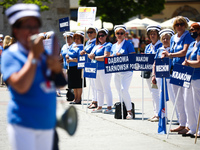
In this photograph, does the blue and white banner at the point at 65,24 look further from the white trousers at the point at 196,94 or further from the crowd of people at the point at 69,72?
the white trousers at the point at 196,94

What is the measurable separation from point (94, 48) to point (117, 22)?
2566 centimetres

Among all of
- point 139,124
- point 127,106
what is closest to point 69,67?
point 127,106

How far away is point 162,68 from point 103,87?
3293 millimetres

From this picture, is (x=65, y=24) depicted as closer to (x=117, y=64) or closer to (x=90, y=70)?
(x=90, y=70)

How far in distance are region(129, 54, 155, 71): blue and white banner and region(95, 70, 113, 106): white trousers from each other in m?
1.66

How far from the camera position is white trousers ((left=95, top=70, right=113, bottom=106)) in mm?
11562

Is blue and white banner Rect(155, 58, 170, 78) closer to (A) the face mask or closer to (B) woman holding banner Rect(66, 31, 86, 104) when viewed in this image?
(A) the face mask

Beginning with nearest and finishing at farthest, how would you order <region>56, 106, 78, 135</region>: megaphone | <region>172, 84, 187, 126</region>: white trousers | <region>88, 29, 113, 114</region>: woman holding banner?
<region>56, 106, 78, 135</region>: megaphone < <region>172, 84, 187, 126</region>: white trousers < <region>88, 29, 113, 114</region>: woman holding banner

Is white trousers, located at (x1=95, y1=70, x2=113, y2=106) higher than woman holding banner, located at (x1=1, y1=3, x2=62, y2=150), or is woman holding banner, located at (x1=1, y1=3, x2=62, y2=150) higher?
woman holding banner, located at (x1=1, y1=3, x2=62, y2=150)

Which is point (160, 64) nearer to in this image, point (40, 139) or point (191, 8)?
point (40, 139)

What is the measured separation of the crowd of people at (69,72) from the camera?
11.9ft

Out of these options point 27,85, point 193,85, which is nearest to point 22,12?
point 27,85

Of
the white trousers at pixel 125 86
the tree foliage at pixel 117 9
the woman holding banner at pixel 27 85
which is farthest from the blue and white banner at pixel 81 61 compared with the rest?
the tree foliage at pixel 117 9

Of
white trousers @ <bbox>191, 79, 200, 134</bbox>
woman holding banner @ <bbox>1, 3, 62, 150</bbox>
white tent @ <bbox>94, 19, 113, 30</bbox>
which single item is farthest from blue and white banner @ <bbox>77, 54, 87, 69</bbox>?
white tent @ <bbox>94, 19, 113, 30</bbox>
